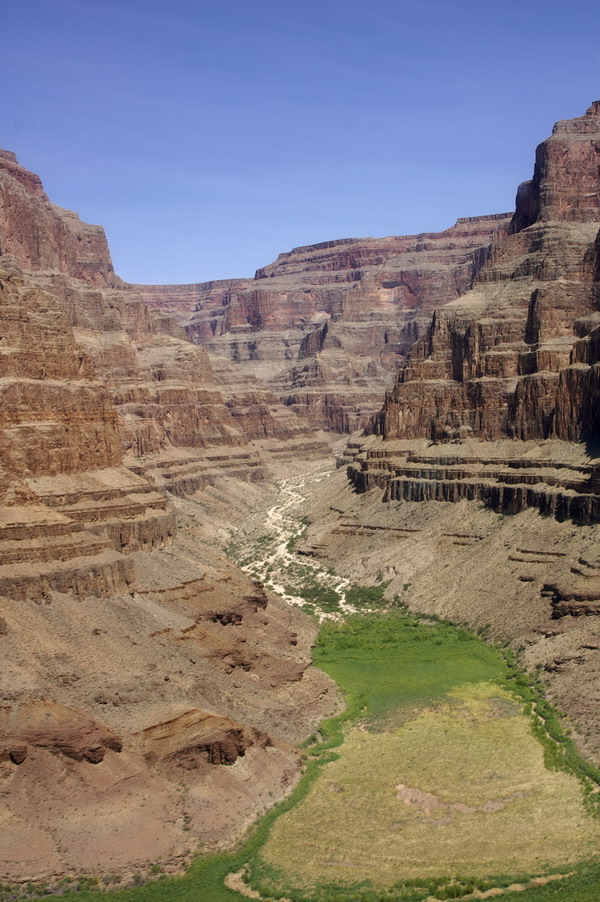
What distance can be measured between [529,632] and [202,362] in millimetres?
100387

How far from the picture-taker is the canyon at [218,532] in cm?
4003

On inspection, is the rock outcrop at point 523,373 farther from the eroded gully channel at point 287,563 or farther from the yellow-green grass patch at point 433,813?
the yellow-green grass patch at point 433,813

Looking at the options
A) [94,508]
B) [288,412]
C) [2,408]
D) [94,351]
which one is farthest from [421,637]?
[288,412]

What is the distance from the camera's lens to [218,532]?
11325cm

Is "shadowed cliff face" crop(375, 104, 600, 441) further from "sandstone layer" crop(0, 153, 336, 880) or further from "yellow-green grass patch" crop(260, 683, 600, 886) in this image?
"yellow-green grass patch" crop(260, 683, 600, 886)

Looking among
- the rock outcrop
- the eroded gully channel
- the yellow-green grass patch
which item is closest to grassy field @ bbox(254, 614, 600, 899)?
the yellow-green grass patch

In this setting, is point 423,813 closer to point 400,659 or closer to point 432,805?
point 432,805

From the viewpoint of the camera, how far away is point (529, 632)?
211 ft

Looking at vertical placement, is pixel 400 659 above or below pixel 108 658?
below

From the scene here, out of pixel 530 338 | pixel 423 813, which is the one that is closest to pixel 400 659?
pixel 423 813

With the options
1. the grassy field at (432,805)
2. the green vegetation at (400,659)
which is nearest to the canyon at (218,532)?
the green vegetation at (400,659)

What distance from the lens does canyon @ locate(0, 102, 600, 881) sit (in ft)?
131

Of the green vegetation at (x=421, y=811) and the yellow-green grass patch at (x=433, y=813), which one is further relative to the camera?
the yellow-green grass patch at (x=433, y=813)

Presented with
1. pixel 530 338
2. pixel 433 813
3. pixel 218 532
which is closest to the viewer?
pixel 433 813
